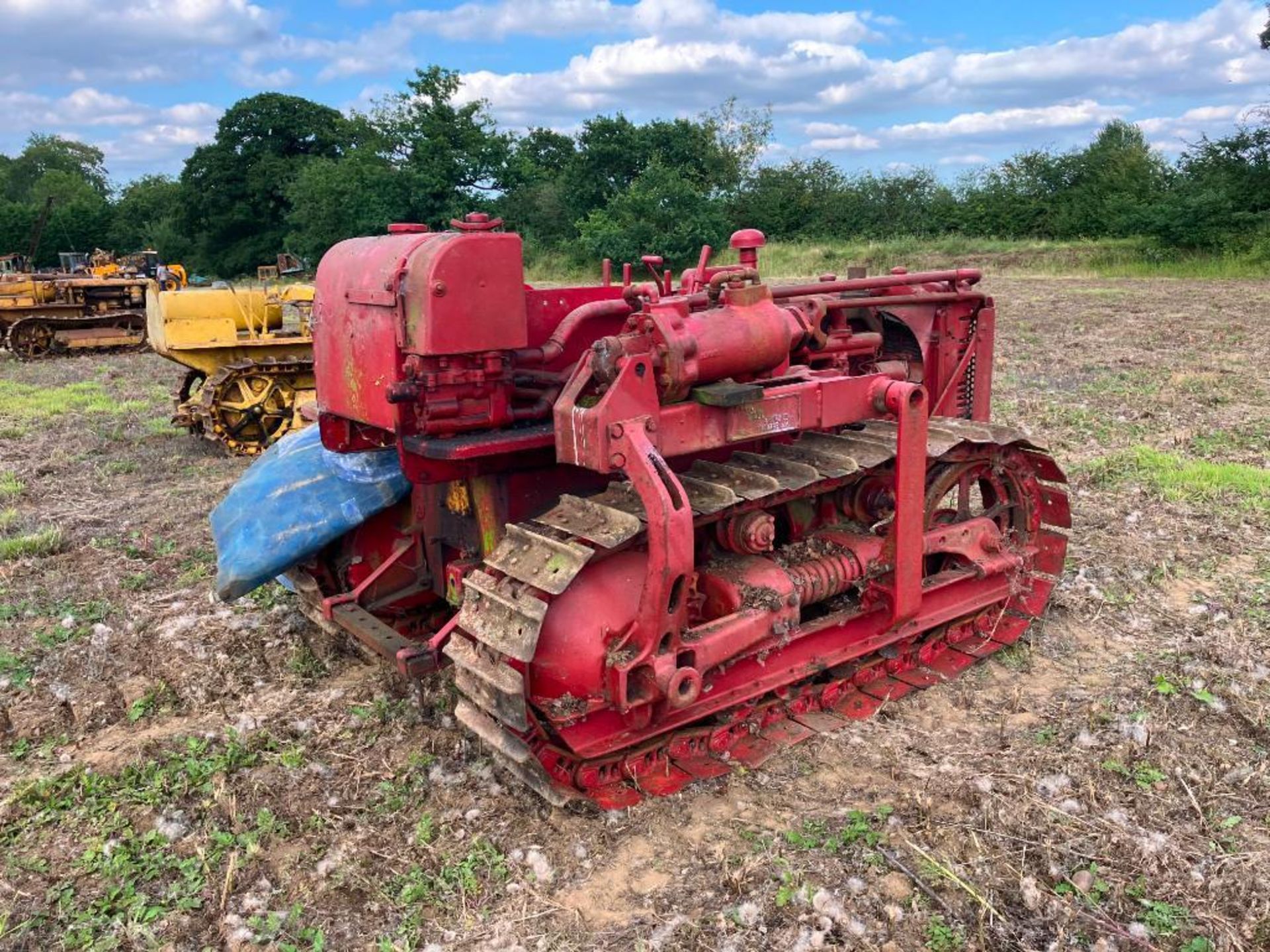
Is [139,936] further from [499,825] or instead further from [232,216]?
[232,216]

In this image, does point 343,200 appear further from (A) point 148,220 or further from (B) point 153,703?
(B) point 153,703

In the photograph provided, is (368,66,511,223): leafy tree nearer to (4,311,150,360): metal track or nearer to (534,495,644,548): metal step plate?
(4,311,150,360): metal track

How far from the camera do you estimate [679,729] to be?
429cm

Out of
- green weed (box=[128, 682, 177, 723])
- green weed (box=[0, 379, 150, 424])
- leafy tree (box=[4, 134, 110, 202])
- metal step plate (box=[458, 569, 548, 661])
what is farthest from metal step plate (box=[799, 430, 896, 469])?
leafy tree (box=[4, 134, 110, 202])

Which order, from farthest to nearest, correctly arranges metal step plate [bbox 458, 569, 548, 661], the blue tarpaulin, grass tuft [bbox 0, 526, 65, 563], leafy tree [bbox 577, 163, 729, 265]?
1. leafy tree [bbox 577, 163, 729, 265]
2. grass tuft [bbox 0, 526, 65, 563]
3. the blue tarpaulin
4. metal step plate [bbox 458, 569, 548, 661]

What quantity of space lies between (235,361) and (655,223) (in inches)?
895

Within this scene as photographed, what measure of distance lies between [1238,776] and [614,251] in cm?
2887

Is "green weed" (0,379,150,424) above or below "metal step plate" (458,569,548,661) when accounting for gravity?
below

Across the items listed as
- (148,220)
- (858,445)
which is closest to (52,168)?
(148,220)

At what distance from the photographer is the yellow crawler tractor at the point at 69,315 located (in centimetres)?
1961

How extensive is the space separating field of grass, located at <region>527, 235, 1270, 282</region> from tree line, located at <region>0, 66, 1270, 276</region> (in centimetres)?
62

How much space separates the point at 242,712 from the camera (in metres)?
4.85

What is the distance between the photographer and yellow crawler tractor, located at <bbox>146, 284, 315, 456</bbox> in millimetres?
10633

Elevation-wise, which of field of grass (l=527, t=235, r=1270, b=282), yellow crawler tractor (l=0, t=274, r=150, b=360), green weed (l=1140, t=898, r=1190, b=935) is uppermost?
field of grass (l=527, t=235, r=1270, b=282)
